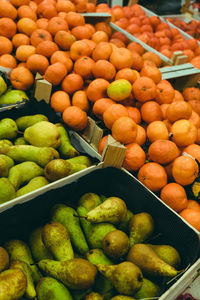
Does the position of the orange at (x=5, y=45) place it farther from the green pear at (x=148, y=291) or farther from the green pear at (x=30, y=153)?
the green pear at (x=148, y=291)

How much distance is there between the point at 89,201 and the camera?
1.44 meters

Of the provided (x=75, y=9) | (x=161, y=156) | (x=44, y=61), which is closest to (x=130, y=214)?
(x=161, y=156)

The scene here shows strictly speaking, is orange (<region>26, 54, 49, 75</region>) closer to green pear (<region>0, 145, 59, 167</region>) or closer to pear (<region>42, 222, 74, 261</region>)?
green pear (<region>0, 145, 59, 167</region>)

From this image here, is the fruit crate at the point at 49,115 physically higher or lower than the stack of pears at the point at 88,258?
higher

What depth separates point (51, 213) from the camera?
1.37m

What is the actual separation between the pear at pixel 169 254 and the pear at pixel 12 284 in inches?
25.6

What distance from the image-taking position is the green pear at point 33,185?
1404 mm

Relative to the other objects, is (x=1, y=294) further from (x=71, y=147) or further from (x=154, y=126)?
(x=154, y=126)

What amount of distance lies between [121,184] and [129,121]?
1.43 ft

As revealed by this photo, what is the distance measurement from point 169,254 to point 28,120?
4.47 ft

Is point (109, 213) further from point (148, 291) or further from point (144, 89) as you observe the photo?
point (144, 89)

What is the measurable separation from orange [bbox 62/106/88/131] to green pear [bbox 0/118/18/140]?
0.40 metres

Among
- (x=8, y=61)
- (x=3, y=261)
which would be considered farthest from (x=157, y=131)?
(x=8, y=61)

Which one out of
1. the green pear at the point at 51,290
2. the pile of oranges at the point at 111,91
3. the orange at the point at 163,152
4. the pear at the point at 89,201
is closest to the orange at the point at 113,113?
the pile of oranges at the point at 111,91
